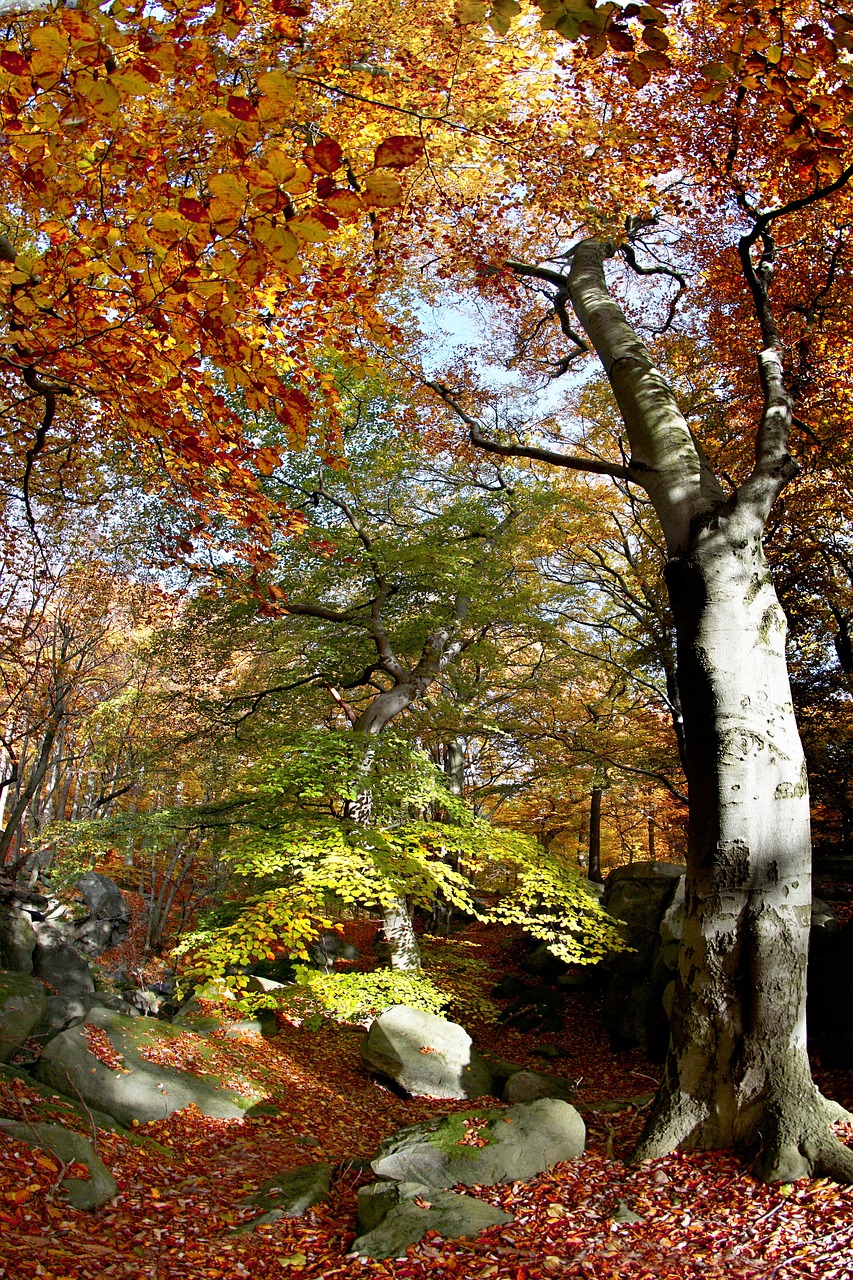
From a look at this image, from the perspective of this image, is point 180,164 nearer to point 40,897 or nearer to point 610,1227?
point 610,1227

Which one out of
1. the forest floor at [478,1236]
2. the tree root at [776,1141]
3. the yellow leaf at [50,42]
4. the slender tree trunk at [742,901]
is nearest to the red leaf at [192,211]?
the yellow leaf at [50,42]

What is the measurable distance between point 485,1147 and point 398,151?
512 centimetres

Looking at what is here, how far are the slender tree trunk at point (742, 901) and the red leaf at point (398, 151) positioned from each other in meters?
3.11

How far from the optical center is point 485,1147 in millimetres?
4430

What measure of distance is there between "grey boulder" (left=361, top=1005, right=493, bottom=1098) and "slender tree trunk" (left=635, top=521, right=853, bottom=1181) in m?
4.62

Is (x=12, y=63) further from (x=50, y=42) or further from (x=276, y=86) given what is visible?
(x=276, y=86)

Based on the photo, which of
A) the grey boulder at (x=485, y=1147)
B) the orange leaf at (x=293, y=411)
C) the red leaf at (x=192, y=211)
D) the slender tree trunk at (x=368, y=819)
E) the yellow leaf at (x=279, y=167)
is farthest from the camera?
the slender tree trunk at (x=368, y=819)

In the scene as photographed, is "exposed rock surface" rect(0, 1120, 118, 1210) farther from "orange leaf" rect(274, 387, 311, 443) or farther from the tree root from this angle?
"orange leaf" rect(274, 387, 311, 443)

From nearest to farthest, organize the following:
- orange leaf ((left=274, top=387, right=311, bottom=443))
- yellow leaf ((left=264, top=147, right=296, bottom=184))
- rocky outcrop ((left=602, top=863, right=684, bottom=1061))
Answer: yellow leaf ((left=264, top=147, right=296, bottom=184)), orange leaf ((left=274, top=387, right=311, bottom=443)), rocky outcrop ((left=602, top=863, right=684, bottom=1061))

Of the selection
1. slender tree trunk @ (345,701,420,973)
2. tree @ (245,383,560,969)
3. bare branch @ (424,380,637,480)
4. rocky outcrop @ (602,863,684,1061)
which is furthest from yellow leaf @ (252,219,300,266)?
rocky outcrop @ (602,863,684,1061)

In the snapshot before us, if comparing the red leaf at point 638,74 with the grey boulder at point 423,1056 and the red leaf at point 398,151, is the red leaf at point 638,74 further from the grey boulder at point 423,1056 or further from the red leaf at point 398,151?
the grey boulder at point 423,1056

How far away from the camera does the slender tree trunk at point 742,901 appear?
3.67m

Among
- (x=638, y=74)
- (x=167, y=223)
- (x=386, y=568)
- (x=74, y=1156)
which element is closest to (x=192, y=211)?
(x=167, y=223)

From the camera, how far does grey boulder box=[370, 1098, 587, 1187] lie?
421 centimetres
